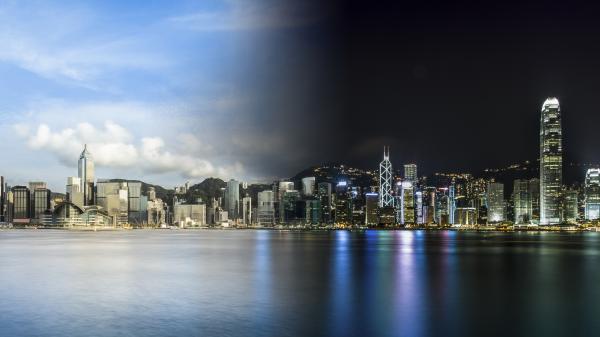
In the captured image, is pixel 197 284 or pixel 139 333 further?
pixel 197 284

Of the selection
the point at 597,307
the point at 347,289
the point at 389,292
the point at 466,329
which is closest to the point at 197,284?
the point at 347,289

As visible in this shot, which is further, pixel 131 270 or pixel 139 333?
pixel 131 270

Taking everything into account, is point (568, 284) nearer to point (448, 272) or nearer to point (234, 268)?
point (448, 272)

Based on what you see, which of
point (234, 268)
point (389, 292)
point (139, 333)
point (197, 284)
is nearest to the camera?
point (139, 333)

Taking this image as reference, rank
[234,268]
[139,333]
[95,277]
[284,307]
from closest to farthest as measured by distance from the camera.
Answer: [139,333], [284,307], [95,277], [234,268]

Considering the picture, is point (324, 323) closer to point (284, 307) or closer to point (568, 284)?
point (284, 307)

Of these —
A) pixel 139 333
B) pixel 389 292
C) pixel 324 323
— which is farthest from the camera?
pixel 389 292

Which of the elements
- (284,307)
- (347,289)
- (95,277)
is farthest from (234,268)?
(284,307)

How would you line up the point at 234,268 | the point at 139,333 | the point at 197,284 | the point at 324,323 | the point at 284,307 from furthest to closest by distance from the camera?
1. the point at 234,268
2. the point at 197,284
3. the point at 284,307
4. the point at 324,323
5. the point at 139,333

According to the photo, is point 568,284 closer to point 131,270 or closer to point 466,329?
point 466,329
